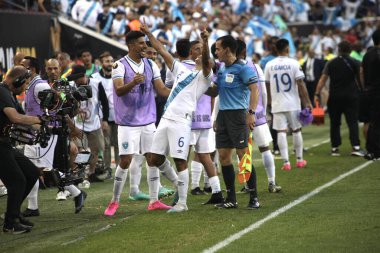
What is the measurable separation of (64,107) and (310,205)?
339cm

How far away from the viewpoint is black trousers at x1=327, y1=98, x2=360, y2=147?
1908cm

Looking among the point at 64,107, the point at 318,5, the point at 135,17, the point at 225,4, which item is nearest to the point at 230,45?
the point at 64,107

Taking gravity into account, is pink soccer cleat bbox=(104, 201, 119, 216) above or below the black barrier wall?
below

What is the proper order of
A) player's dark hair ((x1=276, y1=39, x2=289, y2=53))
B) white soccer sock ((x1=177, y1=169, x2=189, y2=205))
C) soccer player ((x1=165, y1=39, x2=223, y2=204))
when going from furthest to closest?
player's dark hair ((x1=276, y1=39, x2=289, y2=53)) < soccer player ((x1=165, y1=39, x2=223, y2=204)) < white soccer sock ((x1=177, y1=169, x2=189, y2=205))

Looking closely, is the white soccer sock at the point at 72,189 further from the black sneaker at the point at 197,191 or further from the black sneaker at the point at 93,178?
the black sneaker at the point at 93,178

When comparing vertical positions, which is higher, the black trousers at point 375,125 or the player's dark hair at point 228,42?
the player's dark hair at point 228,42

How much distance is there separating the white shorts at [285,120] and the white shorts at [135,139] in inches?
181

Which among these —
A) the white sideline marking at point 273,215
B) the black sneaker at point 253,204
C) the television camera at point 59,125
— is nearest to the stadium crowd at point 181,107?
the black sneaker at point 253,204

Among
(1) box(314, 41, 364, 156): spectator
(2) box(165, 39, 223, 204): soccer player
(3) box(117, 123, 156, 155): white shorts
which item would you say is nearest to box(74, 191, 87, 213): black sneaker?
(3) box(117, 123, 156, 155): white shorts

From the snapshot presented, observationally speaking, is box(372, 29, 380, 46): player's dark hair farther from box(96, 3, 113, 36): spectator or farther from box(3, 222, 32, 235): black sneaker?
box(96, 3, 113, 36): spectator

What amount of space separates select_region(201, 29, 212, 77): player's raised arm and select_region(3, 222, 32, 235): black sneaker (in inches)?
113

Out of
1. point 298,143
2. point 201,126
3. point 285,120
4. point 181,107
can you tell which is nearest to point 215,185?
point 201,126

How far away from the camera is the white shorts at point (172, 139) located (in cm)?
1188

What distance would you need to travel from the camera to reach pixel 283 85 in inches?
664
